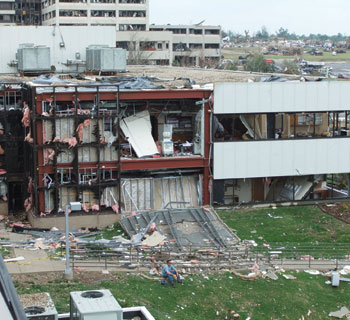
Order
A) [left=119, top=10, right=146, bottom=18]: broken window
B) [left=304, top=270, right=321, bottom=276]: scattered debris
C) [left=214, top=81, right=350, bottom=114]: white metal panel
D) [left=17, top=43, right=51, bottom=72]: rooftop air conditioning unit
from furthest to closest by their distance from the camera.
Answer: [left=119, top=10, right=146, bottom=18]: broken window < [left=17, top=43, right=51, bottom=72]: rooftop air conditioning unit < [left=214, top=81, right=350, bottom=114]: white metal panel < [left=304, top=270, right=321, bottom=276]: scattered debris

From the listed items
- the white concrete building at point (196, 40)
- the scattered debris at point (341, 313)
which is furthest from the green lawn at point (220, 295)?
the white concrete building at point (196, 40)

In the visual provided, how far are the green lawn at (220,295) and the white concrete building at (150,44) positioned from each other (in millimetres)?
76500

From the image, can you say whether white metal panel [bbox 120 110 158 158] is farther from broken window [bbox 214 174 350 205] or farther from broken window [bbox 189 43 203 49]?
broken window [bbox 189 43 203 49]

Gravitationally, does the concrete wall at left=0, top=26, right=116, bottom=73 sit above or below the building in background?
below

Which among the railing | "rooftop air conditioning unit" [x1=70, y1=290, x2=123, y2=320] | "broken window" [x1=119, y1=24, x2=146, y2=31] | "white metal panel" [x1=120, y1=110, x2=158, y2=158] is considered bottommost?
the railing

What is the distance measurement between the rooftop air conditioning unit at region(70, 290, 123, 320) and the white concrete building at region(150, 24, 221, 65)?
107176 mm

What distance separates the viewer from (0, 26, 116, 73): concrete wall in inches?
2025

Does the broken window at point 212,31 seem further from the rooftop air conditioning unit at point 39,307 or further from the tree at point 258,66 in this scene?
the rooftop air conditioning unit at point 39,307

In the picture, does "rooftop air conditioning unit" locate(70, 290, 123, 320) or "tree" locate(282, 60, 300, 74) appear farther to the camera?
"tree" locate(282, 60, 300, 74)

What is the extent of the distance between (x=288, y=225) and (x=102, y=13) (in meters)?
89.0

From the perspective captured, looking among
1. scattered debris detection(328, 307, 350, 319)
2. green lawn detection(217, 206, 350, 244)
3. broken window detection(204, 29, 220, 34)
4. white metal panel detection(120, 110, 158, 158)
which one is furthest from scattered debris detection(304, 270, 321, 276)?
broken window detection(204, 29, 220, 34)

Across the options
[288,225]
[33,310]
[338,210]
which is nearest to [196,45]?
→ [338,210]

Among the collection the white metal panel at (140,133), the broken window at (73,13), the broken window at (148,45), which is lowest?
the white metal panel at (140,133)

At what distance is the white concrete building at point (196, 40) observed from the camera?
130 meters
